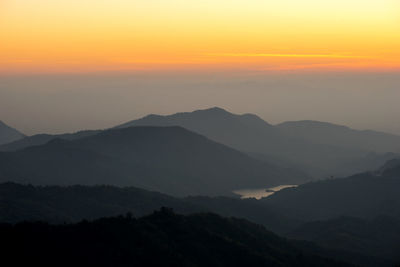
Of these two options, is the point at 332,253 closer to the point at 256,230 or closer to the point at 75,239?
the point at 256,230

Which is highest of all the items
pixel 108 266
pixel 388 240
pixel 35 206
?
pixel 108 266

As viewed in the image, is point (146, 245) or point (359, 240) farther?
point (359, 240)

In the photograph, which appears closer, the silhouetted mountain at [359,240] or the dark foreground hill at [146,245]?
the dark foreground hill at [146,245]

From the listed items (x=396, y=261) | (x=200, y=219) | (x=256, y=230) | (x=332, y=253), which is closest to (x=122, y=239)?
(x=200, y=219)

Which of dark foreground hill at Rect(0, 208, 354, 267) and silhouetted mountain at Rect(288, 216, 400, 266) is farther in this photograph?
silhouetted mountain at Rect(288, 216, 400, 266)

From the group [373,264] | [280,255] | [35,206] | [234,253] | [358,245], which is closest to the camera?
[234,253]

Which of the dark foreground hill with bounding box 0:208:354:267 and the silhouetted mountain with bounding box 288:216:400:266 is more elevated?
the dark foreground hill with bounding box 0:208:354:267

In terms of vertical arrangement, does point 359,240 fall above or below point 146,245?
below

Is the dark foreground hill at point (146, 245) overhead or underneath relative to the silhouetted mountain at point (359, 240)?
overhead
